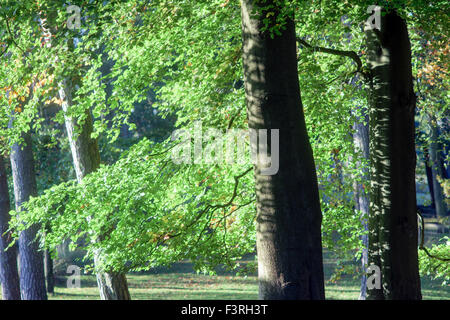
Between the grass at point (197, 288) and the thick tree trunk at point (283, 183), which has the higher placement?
the thick tree trunk at point (283, 183)

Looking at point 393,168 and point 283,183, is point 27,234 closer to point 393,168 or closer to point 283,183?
point 393,168

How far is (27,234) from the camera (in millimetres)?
→ 14883

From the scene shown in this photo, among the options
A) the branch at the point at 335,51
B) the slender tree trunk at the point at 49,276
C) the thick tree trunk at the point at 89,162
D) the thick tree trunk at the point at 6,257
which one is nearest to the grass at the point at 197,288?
the slender tree trunk at the point at 49,276

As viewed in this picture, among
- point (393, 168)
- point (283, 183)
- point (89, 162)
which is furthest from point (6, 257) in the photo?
point (283, 183)

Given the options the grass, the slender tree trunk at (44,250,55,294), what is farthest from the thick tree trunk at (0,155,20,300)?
the slender tree trunk at (44,250,55,294)

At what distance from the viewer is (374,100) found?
716 cm

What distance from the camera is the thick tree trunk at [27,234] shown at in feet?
47.9

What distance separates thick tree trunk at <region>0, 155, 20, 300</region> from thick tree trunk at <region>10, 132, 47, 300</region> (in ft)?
2.54

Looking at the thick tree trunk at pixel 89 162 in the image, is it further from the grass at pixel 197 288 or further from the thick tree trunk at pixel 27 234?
the grass at pixel 197 288

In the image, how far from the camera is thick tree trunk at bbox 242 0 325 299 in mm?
5285

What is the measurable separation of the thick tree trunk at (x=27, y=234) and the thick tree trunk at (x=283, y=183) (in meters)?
10.6
